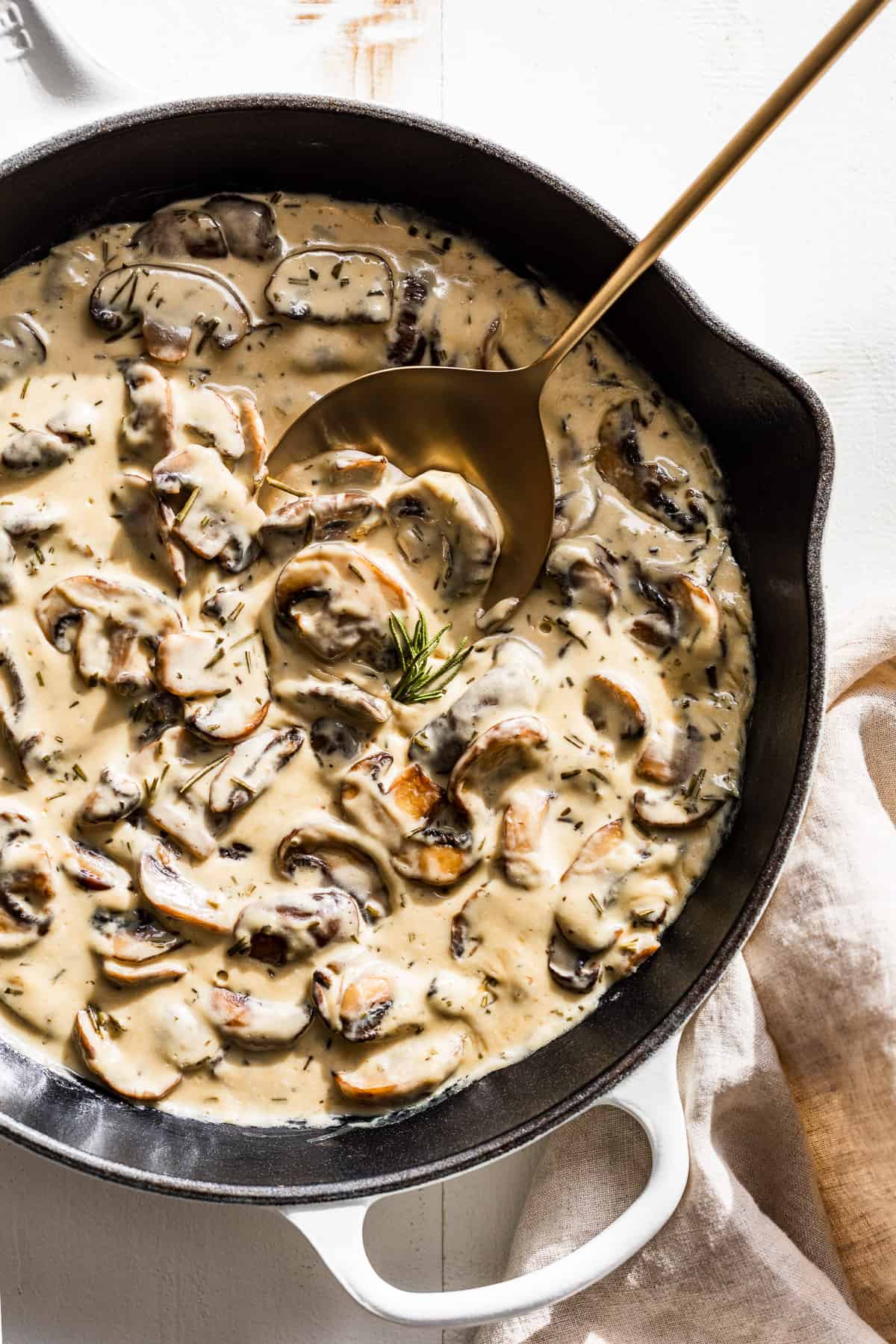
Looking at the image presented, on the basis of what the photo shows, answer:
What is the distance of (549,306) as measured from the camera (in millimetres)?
2795

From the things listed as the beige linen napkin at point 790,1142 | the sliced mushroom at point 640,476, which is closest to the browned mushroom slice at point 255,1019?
the beige linen napkin at point 790,1142

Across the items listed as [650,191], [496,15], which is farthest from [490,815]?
[496,15]

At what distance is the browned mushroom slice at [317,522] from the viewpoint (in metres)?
2.58

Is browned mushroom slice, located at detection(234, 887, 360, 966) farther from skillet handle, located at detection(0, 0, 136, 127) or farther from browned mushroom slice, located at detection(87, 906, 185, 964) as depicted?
skillet handle, located at detection(0, 0, 136, 127)

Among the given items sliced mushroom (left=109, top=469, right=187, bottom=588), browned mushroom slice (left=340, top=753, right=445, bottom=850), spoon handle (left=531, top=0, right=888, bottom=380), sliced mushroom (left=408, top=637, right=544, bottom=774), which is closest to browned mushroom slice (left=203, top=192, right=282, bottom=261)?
sliced mushroom (left=109, top=469, right=187, bottom=588)

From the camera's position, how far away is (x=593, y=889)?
2529mm

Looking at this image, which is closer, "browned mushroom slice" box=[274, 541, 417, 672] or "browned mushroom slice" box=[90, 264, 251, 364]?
"browned mushroom slice" box=[274, 541, 417, 672]

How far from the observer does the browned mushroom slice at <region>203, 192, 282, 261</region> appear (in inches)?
107

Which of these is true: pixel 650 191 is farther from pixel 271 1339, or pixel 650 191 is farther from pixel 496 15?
pixel 271 1339

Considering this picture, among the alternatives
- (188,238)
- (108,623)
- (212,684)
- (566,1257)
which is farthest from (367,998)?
(188,238)

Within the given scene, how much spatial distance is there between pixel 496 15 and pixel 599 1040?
2307mm

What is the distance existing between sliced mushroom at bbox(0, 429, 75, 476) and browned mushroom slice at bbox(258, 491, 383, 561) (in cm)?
46

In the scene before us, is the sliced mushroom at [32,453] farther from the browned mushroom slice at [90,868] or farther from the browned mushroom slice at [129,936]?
the browned mushroom slice at [129,936]

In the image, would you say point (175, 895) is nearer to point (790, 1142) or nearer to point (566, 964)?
point (566, 964)
